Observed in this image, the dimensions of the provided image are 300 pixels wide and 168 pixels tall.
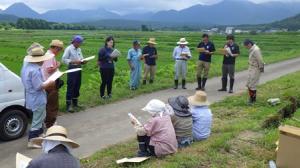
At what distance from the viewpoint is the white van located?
787 centimetres

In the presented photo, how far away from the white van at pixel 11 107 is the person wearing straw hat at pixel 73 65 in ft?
7.06

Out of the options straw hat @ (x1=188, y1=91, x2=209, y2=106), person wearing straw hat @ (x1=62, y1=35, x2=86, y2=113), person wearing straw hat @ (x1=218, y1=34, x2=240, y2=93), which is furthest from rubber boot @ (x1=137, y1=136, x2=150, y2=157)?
person wearing straw hat @ (x1=218, y1=34, x2=240, y2=93)

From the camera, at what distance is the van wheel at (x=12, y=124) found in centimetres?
790

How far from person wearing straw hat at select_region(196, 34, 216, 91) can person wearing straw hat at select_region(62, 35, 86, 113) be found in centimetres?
472

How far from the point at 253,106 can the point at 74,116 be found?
4711 mm

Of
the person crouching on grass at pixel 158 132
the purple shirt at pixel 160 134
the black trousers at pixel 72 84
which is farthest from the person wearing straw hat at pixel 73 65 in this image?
the purple shirt at pixel 160 134

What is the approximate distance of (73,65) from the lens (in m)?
10.2

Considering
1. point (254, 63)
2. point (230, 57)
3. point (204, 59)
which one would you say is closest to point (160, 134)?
point (254, 63)

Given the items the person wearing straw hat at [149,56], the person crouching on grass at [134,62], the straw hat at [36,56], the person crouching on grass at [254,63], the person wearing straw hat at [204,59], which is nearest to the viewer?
the straw hat at [36,56]

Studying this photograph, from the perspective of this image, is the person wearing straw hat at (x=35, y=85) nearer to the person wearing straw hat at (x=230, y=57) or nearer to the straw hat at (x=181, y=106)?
the straw hat at (x=181, y=106)

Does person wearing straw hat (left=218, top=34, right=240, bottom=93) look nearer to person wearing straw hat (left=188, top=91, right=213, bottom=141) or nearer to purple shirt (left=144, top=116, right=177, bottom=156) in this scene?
person wearing straw hat (left=188, top=91, right=213, bottom=141)

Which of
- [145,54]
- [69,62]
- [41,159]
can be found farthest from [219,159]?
[145,54]

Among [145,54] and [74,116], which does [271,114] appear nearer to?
[74,116]

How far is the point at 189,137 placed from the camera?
23.7ft
